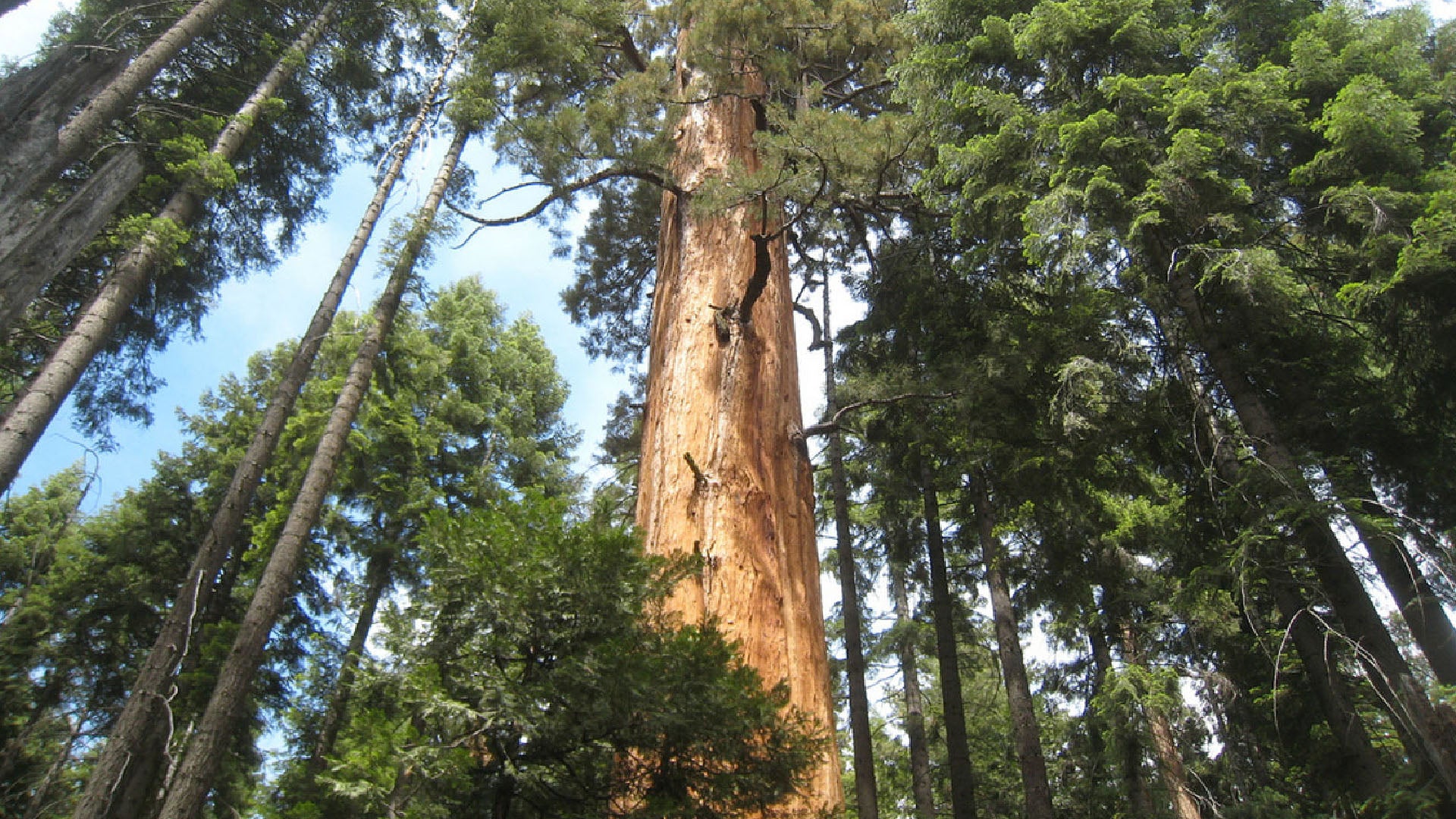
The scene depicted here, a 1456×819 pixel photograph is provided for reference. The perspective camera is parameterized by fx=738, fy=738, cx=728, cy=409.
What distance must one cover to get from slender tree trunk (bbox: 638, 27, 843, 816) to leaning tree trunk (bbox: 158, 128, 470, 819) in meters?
3.56

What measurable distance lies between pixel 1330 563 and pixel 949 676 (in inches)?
198

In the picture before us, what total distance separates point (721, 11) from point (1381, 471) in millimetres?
7013

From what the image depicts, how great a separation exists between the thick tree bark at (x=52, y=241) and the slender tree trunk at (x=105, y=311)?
299 cm

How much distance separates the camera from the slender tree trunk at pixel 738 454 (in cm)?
403

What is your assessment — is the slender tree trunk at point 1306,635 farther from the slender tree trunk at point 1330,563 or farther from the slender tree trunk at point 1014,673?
the slender tree trunk at point 1014,673

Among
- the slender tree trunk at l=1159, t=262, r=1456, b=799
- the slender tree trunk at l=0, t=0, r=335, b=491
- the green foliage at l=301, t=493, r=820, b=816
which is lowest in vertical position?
the green foliage at l=301, t=493, r=820, b=816

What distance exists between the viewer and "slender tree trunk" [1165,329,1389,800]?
4844 millimetres

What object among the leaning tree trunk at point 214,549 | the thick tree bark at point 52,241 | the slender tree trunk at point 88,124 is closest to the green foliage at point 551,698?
the thick tree bark at point 52,241

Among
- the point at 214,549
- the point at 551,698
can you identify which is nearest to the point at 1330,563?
the point at 551,698

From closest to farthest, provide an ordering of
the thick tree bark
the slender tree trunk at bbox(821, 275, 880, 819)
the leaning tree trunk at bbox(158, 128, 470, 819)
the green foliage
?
the green foliage, the thick tree bark, the leaning tree trunk at bbox(158, 128, 470, 819), the slender tree trunk at bbox(821, 275, 880, 819)

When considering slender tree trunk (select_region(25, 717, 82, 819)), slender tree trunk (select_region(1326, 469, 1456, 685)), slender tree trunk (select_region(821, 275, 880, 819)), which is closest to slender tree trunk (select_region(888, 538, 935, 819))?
slender tree trunk (select_region(821, 275, 880, 819))

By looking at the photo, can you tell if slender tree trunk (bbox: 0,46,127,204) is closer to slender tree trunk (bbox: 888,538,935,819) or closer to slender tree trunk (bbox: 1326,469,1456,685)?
slender tree trunk (bbox: 1326,469,1456,685)

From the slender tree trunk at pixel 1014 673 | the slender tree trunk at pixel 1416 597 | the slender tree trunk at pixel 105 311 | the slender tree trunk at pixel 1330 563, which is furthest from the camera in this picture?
the slender tree trunk at pixel 1014 673

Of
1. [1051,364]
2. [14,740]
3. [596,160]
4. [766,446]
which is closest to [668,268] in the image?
[596,160]
